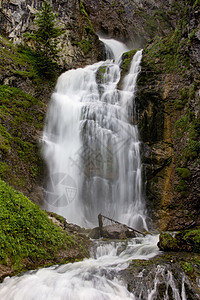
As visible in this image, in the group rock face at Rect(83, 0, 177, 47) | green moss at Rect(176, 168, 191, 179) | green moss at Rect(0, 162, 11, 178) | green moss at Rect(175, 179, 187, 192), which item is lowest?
green moss at Rect(175, 179, 187, 192)

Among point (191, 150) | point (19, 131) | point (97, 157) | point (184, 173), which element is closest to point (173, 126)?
point (191, 150)

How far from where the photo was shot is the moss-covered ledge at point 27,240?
16.7 ft

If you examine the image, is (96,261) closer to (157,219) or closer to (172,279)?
(172,279)

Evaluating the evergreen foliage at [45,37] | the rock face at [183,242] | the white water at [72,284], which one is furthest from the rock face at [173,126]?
the evergreen foliage at [45,37]

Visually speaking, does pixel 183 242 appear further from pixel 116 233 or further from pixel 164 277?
pixel 116 233

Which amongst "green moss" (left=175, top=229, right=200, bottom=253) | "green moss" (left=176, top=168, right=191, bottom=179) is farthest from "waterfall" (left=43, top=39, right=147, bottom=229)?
"green moss" (left=175, top=229, right=200, bottom=253)

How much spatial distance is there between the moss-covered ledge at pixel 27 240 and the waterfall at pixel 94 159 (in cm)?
539

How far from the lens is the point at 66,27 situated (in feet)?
75.7

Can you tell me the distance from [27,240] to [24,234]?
0.55 feet

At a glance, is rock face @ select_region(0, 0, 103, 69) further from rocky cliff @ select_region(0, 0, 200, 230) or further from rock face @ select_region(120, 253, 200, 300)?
rock face @ select_region(120, 253, 200, 300)

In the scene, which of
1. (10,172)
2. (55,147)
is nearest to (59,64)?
(55,147)

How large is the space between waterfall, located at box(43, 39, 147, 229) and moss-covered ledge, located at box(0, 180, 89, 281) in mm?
5391

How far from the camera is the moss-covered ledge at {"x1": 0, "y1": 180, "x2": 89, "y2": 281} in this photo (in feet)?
16.7

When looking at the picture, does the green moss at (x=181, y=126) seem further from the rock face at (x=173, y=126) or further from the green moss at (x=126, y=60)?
the green moss at (x=126, y=60)
